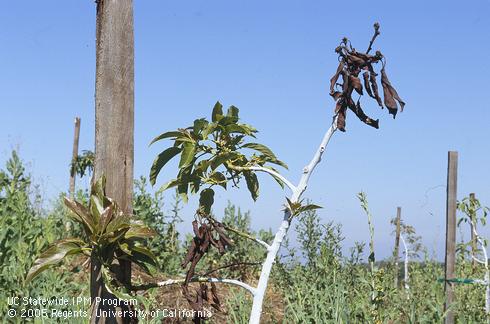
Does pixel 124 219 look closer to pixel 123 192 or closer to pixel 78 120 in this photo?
pixel 123 192

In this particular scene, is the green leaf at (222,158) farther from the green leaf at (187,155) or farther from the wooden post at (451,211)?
the wooden post at (451,211)

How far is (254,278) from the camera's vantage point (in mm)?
7086

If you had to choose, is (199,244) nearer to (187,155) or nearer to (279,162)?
(187,155)

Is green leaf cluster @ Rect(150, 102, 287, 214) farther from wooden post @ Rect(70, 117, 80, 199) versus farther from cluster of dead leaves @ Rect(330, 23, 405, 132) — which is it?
wooden post @ Rect(70, 117, 80, 199)

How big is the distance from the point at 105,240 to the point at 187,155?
50cm

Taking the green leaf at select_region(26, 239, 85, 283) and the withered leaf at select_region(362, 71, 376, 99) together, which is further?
the green leaf at select_region(26, 239, 85, 283)

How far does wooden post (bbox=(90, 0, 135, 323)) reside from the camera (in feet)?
9.33

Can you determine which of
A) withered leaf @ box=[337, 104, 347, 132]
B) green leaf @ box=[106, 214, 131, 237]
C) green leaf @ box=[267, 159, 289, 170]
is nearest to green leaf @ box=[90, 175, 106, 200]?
green leaf @ box=[106, 214, 131, 237]

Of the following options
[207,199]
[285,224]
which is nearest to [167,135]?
[207,199]

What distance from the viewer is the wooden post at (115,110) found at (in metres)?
2.84

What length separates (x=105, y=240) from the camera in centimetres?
267

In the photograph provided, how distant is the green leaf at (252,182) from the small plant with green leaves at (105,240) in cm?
53

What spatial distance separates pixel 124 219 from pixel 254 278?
460 centimetres

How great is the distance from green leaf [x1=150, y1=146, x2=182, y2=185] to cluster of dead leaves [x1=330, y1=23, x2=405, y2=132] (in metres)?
0.76
